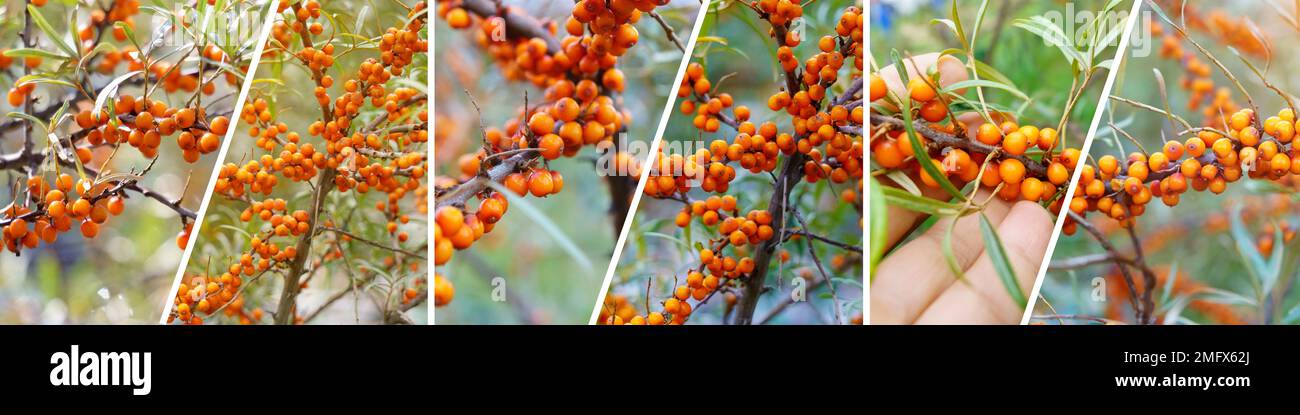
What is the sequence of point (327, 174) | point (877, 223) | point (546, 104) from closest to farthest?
point (877, 223) → point (546, 104) → point (327, 174)

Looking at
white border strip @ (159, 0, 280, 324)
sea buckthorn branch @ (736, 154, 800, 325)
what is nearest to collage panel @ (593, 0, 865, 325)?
sea buckthorn branch @ (736, 154, 800, 325)

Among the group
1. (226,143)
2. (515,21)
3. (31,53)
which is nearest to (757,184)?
(515,21)

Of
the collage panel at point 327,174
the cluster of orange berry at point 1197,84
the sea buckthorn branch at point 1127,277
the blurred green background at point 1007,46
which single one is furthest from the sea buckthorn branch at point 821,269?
the cluster of orange berry at point 1197,84

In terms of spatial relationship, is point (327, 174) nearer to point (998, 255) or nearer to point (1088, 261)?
point (998, 255)

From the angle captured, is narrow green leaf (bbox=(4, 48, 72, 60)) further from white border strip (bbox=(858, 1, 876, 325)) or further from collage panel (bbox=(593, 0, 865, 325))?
white border strip (bbox=(858, 1, 876, 325))
